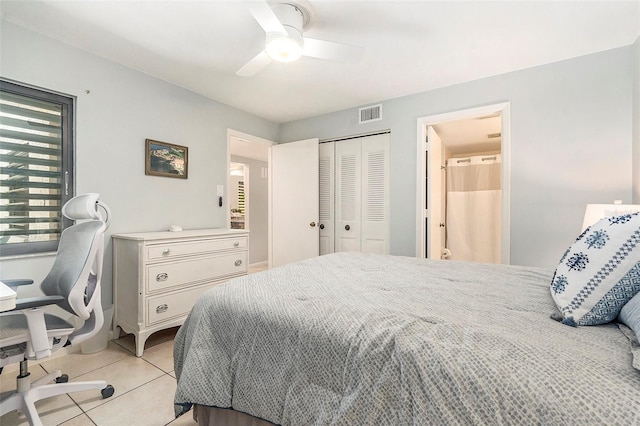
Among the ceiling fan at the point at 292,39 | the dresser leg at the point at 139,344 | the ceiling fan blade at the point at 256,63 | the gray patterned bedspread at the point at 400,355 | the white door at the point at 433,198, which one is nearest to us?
the gray patterned bedspread at the point at 400,355

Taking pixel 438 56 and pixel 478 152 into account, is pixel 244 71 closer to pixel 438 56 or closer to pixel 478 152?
pixel 438 56

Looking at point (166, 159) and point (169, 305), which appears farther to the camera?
point (166, 159)

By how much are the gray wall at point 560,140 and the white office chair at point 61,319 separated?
3.25 m

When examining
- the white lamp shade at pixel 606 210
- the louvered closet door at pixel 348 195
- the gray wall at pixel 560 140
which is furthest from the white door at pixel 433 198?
the white lamp shade at pixel 606 210

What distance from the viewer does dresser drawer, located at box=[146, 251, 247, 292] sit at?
7.43ft

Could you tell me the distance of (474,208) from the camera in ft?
13.9

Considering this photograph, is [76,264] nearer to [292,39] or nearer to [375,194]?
[292,39]

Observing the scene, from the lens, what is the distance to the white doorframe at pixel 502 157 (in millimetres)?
2666

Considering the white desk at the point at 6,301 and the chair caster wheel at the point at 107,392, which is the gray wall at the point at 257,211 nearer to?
the chair caster wheel at the point at 107,392

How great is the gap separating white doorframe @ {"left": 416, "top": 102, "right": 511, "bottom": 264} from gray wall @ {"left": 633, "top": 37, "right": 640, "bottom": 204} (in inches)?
31.7

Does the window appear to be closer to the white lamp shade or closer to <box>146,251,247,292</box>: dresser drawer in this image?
<box>146,251,247,292</box>: dresser drawer

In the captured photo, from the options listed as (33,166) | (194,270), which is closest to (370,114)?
(194,270)

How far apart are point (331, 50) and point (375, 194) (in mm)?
1939

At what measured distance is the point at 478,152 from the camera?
507 centimetres
